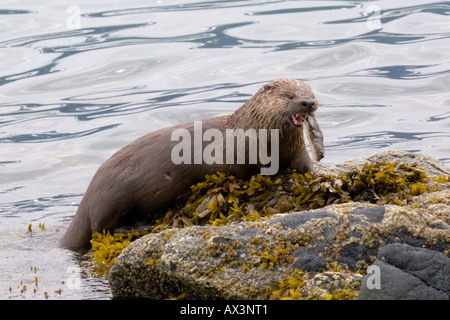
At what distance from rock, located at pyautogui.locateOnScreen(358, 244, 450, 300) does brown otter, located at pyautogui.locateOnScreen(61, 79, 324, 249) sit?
7.34 feet

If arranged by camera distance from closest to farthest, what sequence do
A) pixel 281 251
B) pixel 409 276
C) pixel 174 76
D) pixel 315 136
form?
pixel 409 276, pixel 281 251, pixel 315 136, pixel 174 76

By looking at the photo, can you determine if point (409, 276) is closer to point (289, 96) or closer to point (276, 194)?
point (276, 194)

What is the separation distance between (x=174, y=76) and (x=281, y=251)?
1145 centimetres

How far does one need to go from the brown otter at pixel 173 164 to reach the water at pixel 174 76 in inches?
24.3

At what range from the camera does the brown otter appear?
732cm

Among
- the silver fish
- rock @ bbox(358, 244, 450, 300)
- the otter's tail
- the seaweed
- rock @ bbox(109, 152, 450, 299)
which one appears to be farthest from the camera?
the otter's tail

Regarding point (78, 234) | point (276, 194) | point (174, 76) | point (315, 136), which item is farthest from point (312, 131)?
point (174, 76)

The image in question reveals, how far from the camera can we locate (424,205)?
6.32 metres

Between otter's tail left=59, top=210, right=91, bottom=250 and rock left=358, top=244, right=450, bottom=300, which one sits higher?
rock left=358, top=244, right=450, bottom=300

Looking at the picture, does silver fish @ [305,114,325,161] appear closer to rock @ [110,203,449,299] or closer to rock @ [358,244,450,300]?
rock @ [110,203,449,299]

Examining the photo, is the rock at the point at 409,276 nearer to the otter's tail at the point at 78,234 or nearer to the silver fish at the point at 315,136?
the silver fish at the point at 315,136

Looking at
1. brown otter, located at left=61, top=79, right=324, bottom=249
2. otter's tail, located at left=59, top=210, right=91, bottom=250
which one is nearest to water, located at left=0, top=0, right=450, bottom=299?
otter's tail, located at left=59, top=210, right=91, bottom=250

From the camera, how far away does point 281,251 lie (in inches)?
220

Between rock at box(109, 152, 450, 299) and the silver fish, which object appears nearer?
rock at box(109, 152, 450, 299)
